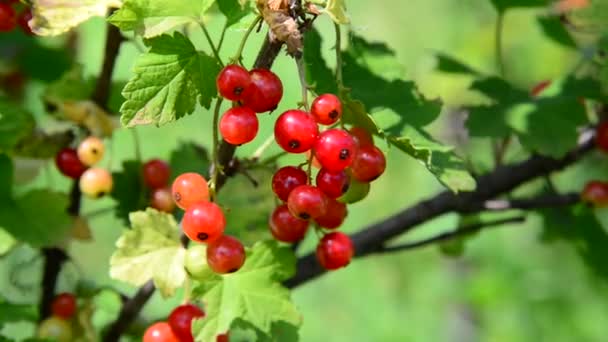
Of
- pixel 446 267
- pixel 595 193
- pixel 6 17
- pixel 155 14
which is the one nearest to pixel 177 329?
pixel 155 14

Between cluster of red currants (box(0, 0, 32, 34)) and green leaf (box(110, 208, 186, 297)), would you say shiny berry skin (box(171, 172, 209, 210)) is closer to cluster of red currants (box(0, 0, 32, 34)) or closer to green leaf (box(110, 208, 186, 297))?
green leaf (box(110, 208, 186, 297))

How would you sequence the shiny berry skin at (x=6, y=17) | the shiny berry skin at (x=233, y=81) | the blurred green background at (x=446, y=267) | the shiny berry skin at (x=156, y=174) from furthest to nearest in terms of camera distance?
the blurred green background at (x=446, y=267)
the shiny berry skin at (x=156, y=174)
the shiny berry skin at (x=6, y=17)
the shiny berry skin at (x=233, y=81)

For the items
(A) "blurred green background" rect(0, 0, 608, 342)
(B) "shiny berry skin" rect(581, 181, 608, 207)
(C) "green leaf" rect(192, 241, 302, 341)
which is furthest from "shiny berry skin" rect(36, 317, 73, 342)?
(A) "blurred green background" rect(0, 0, 608, 342)

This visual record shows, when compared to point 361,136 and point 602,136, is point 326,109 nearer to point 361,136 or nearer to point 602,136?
point 361,136

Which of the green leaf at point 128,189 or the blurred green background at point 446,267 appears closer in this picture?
the green leaf at point 128,189

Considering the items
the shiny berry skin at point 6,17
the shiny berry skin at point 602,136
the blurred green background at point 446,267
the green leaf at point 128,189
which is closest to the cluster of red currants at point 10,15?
the shiny berry skin at point 6,17

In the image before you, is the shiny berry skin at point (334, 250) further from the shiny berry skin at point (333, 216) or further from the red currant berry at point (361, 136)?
the red currant berry at point (361, 136)

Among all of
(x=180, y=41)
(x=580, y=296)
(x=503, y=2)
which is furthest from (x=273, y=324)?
(x=580, y=296)
